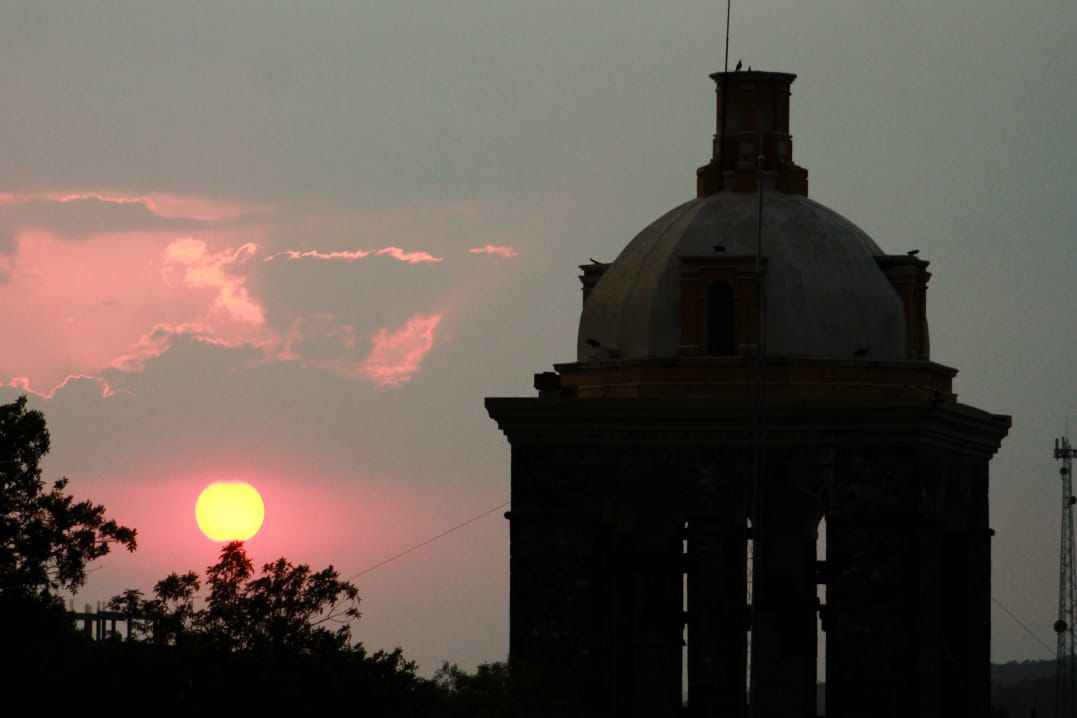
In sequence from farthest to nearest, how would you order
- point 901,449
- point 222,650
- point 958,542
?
point 958,542, point 901,449, point 222,650

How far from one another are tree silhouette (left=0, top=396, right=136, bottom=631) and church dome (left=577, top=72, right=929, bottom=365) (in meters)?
12.3

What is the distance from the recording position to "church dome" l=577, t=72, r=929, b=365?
239 ft

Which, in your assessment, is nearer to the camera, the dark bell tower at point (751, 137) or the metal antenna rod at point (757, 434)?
the metal antenna rod at point (757, 434)

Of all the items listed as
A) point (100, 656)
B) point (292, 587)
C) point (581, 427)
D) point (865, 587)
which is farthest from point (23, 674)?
point (865, 587)

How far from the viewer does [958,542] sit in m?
76.8

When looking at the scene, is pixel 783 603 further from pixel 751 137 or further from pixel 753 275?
pixel 751 137

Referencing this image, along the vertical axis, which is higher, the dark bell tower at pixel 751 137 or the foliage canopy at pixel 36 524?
the dark bell tower at pixel 751 137

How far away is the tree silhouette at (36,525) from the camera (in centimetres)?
6919

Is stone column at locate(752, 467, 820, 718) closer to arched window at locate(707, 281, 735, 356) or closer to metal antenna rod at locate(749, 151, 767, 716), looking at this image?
metal antenna rod at locate(749, 151, 767, 716)

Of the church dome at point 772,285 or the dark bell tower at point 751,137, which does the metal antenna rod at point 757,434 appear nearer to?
the church dome at point 772,285

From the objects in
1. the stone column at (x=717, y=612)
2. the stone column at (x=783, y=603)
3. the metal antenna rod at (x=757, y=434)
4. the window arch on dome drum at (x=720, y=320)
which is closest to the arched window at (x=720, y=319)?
the window arch on dome drum at (x=720, y=320)

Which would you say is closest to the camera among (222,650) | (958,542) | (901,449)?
(222,650)

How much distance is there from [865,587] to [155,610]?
15282 mm

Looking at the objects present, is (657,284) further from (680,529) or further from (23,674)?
(23,674)
